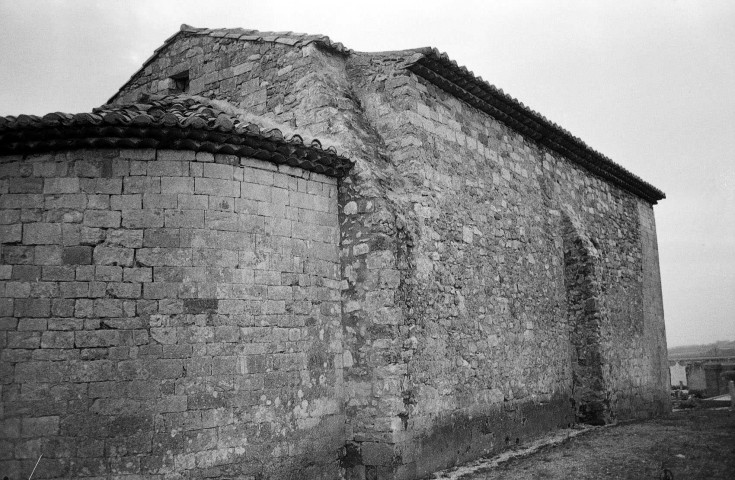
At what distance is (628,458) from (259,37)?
761 cm

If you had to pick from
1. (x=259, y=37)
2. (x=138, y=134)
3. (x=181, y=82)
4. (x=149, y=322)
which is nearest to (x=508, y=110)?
(x=259, y=37)

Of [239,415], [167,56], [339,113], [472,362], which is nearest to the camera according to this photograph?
[239,415]

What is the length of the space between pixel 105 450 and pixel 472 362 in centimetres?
477

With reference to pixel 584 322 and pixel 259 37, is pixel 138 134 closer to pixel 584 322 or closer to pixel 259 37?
pixel 259 37

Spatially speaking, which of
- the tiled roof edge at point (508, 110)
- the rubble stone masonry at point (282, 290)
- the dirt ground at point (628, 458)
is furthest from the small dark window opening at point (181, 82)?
the dirt ground at point (628, 458)

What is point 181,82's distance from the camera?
1018 centimetres

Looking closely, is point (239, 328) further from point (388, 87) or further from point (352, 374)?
point (388, 87)

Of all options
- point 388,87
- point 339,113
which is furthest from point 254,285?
point 388,87

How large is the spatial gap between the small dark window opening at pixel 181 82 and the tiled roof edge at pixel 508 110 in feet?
12.6

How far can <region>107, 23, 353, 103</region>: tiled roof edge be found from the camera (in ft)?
27.6

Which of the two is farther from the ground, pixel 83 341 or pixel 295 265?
pixel 295 265

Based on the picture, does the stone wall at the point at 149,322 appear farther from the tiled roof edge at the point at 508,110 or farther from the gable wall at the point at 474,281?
the tiled roof edge at the point at 508,110

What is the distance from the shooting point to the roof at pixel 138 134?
586cm

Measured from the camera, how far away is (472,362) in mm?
8570
